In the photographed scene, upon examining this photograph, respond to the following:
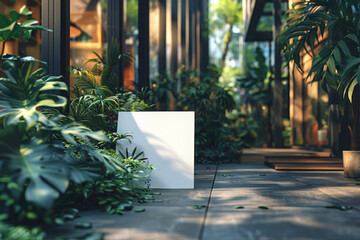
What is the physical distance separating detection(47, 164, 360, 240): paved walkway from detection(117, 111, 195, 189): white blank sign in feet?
0.68

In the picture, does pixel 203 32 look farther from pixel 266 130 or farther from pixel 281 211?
pixel 281 211

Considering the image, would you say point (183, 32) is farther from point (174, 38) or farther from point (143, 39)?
point (143, 39)

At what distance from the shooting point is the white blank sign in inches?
157

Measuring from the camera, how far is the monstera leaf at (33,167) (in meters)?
2.04

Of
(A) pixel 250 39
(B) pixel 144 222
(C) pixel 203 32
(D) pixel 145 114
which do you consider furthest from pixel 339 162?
(C) pixel 203 32

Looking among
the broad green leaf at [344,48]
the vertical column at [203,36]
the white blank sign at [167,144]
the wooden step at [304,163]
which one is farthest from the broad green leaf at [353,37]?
the vertical column at [203,36]

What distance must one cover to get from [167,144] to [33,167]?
1.93 metres

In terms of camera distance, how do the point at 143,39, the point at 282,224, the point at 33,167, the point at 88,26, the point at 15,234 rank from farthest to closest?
1. the point at 88,26
2. the point at 143,39
3. the point at 282,224
4. the point at 33,167
5. the point at 15,234

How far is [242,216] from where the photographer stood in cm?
263

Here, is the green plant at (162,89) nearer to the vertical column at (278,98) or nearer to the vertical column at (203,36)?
the vertical column at (278,98)

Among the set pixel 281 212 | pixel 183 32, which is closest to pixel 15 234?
pixel 281 212

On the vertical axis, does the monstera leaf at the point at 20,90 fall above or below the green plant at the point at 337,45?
below

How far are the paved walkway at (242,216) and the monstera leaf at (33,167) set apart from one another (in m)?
0.34

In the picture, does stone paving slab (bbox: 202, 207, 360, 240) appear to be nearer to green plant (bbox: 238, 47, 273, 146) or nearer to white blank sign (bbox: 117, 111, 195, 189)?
white blank sign (bbox: 117, 111, 195, 189)
